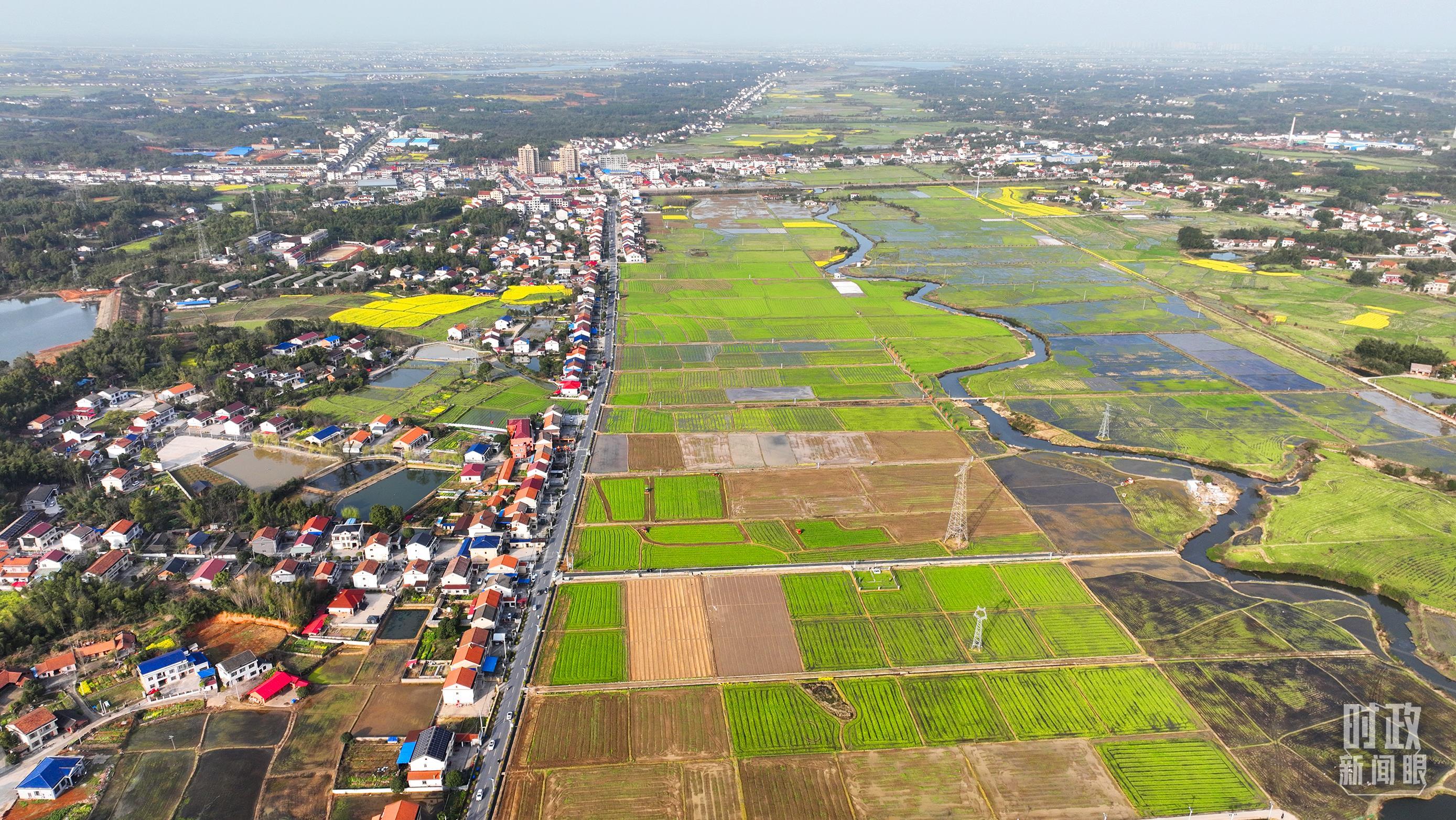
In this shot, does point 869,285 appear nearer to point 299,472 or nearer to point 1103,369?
point 1103,369

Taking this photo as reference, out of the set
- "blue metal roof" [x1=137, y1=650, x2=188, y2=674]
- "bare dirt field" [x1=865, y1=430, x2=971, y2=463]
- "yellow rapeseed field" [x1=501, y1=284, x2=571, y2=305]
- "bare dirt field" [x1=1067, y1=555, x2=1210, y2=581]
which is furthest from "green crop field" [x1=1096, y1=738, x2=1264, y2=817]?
"yellow rapeseed field" [x1=501, y1=284, x2=571, y2=305]

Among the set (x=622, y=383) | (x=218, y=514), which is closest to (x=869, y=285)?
(x=622, y=383)

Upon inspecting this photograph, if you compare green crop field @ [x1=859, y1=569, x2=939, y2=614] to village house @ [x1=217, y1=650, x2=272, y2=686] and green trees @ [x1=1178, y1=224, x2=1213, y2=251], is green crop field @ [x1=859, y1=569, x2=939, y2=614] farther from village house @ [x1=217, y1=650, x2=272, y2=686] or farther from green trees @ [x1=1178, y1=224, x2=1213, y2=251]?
green trees @ [x1=1178, y1=224, x2=1213, y2=251]

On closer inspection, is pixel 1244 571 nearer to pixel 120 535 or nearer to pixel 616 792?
pixel 616 792

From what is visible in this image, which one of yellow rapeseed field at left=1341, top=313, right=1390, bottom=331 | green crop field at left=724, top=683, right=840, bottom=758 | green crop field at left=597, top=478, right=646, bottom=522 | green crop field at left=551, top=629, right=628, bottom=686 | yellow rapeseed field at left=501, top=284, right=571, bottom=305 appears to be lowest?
green crop field at left=724, top=683, right=840, bottom=758

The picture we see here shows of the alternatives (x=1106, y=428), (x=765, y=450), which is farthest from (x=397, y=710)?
(x=1106, y=428)

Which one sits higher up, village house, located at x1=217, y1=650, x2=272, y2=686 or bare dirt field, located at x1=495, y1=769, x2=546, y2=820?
village house, located at x1=217, y1=650, x2=272, y2=686
